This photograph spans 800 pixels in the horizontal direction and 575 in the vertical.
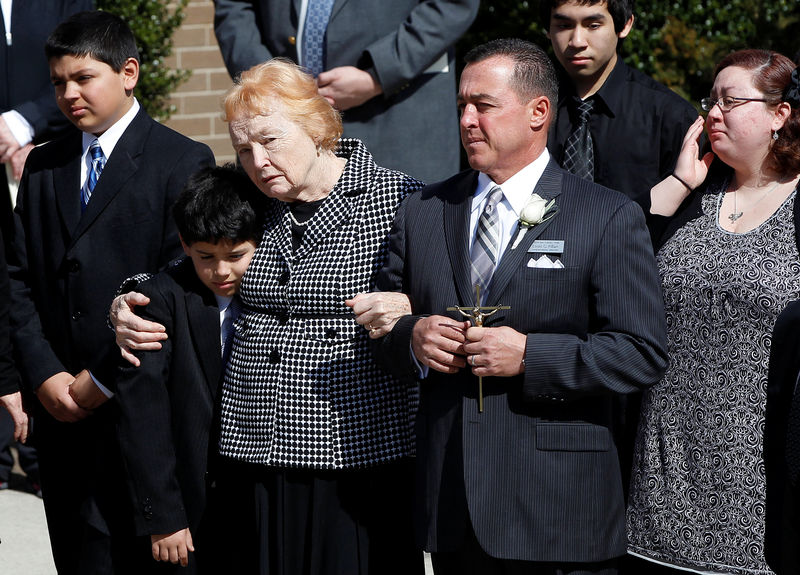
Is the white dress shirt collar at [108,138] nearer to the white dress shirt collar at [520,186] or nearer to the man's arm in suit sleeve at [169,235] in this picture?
the man's arm in suit sleeve at [169,235]

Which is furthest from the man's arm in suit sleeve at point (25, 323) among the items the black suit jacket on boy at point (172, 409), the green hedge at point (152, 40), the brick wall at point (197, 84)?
the brick wall at point (197, 84)

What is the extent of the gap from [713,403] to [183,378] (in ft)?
5.65

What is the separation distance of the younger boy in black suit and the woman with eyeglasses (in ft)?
4.68

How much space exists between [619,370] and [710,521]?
2.48 ft

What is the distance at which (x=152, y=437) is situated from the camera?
13.0ft

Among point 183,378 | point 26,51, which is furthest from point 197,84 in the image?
point 183,378

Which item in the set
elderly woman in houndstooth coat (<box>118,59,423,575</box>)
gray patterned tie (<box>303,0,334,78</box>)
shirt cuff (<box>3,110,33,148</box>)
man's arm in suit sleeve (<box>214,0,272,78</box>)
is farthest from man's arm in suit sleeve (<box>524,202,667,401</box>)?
shirt cuff (<box>3,110,33,148</box>)

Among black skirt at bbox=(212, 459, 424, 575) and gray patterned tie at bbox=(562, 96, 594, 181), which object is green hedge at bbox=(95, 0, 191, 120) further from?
black skirt at bbox=(212, 459, 424, 575)

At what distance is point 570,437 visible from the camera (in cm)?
335

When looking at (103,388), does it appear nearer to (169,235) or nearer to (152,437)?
(152,437)

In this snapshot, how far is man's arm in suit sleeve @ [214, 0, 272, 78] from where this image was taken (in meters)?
5.37

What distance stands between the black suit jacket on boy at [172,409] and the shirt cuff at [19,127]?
1890 mm

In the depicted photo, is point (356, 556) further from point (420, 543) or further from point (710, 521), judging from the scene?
point (710, 521)

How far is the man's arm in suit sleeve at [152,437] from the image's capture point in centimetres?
395
